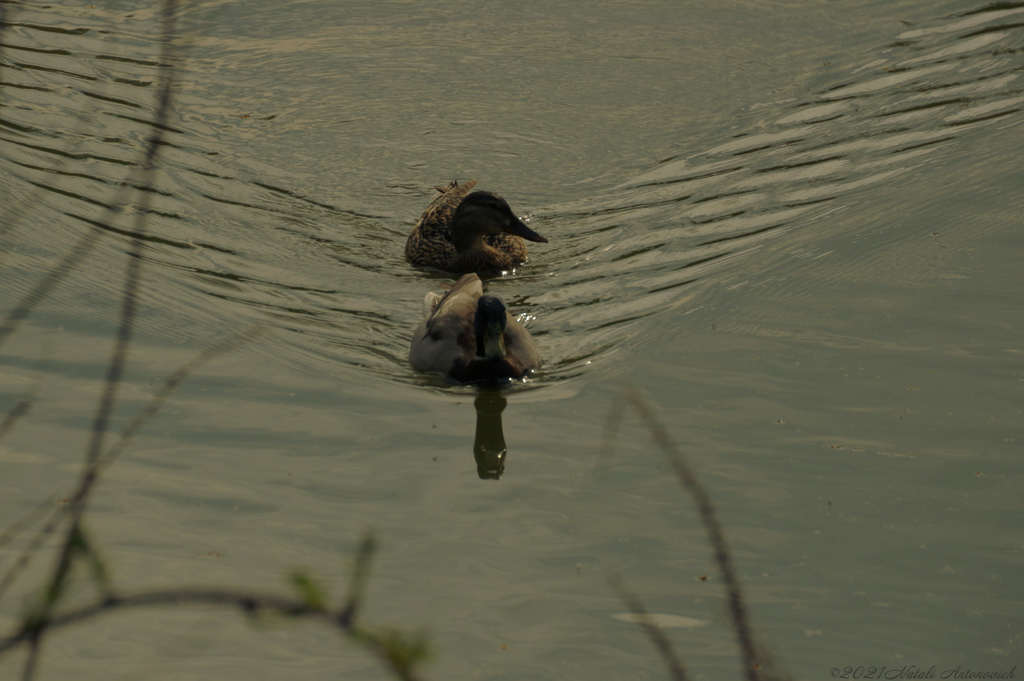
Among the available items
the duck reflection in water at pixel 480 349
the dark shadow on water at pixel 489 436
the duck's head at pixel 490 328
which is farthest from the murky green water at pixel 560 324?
the duck's head at pixel 490 328

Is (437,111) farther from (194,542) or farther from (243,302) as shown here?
(194,542)

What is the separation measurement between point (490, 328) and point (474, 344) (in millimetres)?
296

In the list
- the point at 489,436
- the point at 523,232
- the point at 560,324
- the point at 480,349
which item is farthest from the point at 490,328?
the point at 523,232

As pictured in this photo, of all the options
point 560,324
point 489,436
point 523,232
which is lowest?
point 489,436

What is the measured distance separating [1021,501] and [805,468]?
95 cm

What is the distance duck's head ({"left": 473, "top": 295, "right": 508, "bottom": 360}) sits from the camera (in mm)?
6723

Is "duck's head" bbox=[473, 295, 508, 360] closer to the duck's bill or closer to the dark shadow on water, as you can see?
the dark shadow on water

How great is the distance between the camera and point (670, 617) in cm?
419

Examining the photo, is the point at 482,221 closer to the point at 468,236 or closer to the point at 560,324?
the point at 468,236

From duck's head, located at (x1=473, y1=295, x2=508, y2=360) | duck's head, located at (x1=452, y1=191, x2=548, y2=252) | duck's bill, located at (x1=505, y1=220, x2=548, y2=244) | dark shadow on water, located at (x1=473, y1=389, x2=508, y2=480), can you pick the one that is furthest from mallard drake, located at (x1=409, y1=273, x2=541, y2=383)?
duck's head, located at (x1=452, y1=191, x2=548, y2=252)

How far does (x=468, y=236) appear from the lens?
943cm

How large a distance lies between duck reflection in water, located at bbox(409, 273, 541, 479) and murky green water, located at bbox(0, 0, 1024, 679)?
18 centimetres

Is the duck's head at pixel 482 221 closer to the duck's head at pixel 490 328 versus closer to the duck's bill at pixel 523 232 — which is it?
the duck's bill at pixel 523 232

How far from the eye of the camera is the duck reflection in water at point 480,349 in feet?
22.1
